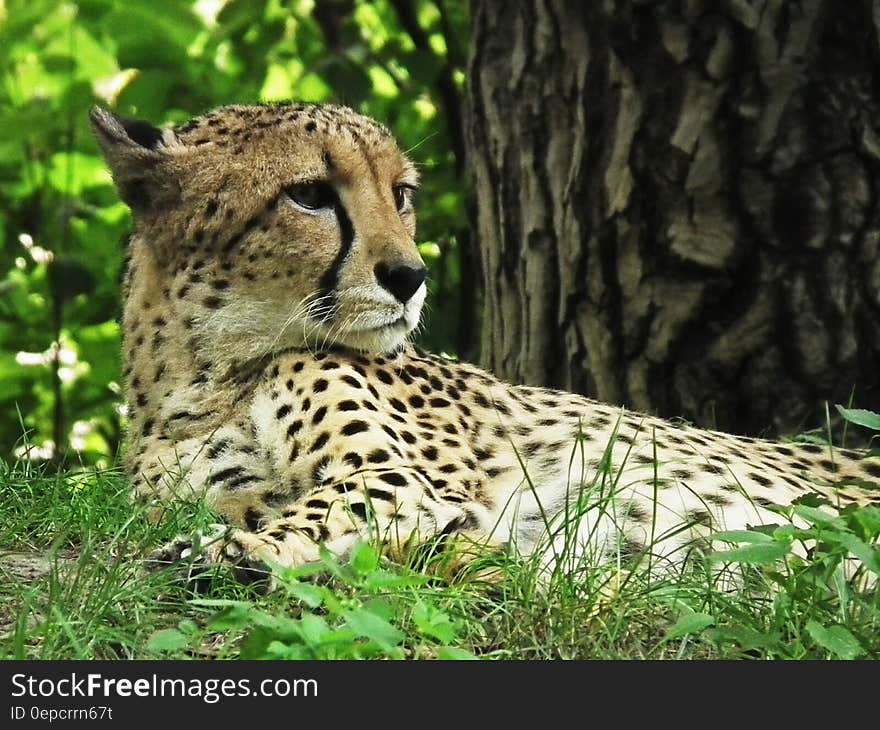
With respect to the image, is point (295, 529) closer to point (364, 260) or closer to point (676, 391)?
point (364, 260)

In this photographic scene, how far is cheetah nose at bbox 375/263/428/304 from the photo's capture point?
3734mm

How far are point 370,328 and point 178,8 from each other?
7.12 ft

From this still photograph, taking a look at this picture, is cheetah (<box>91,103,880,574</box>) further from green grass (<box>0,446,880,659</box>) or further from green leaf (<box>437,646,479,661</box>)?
green leaf (<box>437,646,479,661</box>)

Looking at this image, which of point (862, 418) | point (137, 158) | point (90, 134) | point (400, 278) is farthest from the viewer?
point (90, 134)

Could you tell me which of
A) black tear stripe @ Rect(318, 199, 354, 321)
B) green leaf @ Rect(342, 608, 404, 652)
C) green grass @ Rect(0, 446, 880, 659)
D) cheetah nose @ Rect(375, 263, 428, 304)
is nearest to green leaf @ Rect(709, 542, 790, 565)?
green grass @ Rect(0, 446, 880, 659)

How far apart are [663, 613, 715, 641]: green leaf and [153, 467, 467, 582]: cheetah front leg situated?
2.38 feet

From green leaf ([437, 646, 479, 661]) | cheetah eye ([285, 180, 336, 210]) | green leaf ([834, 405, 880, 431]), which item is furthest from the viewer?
cheetah eye ([285, 180, 336, 210])

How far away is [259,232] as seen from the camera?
153 inches

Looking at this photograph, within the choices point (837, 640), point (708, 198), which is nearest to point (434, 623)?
point (837, 640)

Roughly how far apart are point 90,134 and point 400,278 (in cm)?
267

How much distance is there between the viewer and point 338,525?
10.7 feet

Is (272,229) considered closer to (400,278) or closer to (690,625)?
(400,278)

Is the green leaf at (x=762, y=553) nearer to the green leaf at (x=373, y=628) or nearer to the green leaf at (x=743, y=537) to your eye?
the green leaf at (x=743, y=537)

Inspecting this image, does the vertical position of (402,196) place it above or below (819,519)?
above
